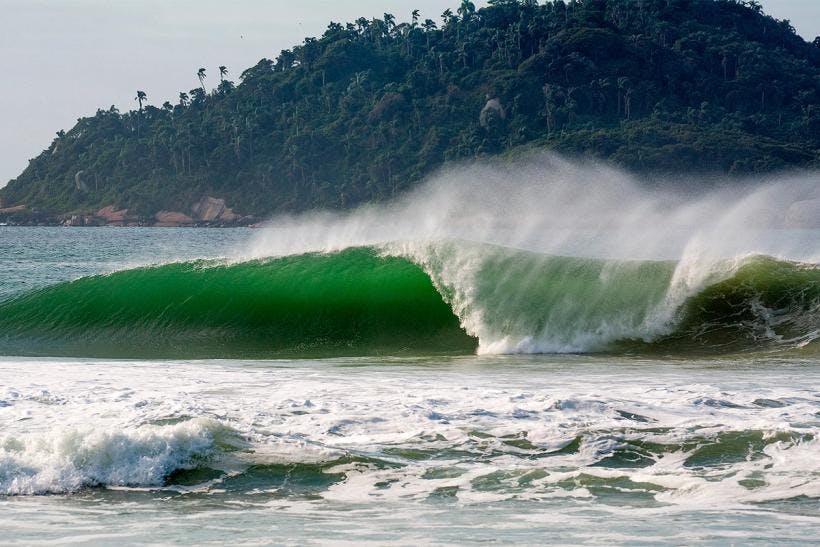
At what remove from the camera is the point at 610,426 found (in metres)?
9.07

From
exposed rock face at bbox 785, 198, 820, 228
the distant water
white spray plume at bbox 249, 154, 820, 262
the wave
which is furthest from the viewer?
exposed rock face at bbox 785, 198, 820, 228

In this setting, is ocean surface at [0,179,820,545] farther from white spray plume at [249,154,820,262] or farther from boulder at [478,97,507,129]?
boulder at [478,97,507,129]

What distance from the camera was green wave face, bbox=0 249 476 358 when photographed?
16594mm

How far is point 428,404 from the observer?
9.95m

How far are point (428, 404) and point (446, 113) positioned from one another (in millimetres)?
137383

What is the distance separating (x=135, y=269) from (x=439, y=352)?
820 cm

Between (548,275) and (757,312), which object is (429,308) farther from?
(757,312)

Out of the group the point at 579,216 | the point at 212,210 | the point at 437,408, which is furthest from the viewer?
the point at 212,210

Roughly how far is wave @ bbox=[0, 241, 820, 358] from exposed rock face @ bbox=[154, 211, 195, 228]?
4985 inches

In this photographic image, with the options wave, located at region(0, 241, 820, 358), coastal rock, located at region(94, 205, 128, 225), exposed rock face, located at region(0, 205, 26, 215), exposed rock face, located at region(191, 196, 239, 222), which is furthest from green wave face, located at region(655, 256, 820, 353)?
exposed rock face, located at region(0, 205, 26, 215)

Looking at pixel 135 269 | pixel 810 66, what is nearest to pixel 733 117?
pixel 810 66

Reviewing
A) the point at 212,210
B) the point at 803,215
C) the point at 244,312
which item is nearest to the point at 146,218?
the point at 212,210

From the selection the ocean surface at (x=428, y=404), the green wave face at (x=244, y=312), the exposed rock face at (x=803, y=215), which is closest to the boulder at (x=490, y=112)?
the exposed rock face at (x=803, y=215)

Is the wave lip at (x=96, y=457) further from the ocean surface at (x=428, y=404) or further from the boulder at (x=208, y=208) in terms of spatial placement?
the boulder at (x=208, y=208)
